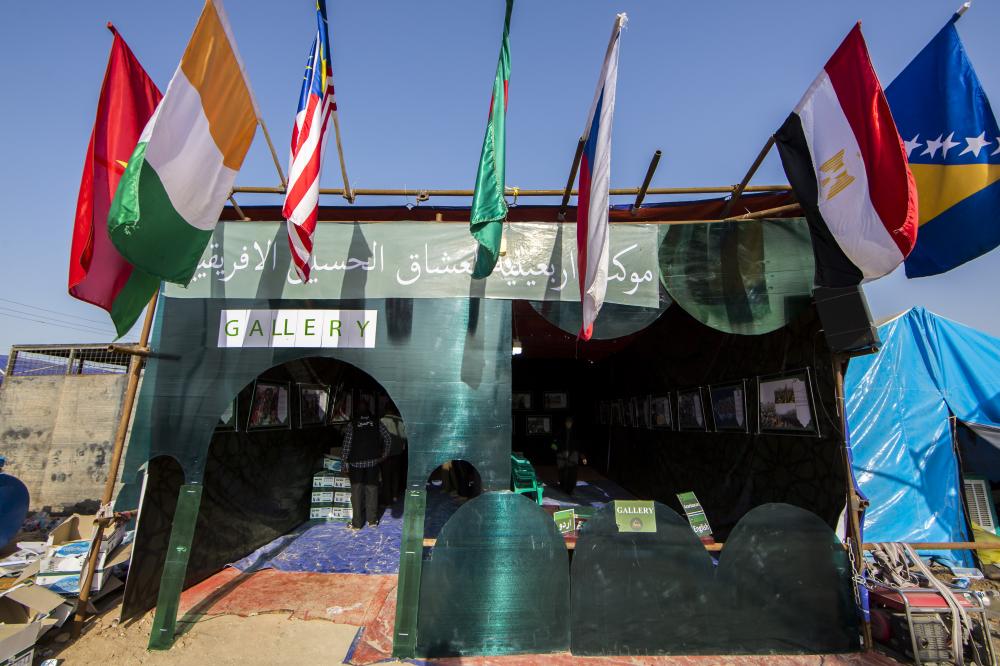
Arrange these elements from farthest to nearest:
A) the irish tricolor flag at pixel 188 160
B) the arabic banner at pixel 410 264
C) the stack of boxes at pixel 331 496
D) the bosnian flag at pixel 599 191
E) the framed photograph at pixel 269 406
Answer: the stack of boxes at pixel 331 496
the framed photograph at pixel 269 406
the arabic banner at pixel 410 264
the bosnian flag at pixel 599 191
the irish tricolor flag at pixel 188 160

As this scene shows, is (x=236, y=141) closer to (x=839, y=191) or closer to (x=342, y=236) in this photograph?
(x=342, y=236)

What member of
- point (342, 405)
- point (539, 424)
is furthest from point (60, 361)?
point (539, 424)

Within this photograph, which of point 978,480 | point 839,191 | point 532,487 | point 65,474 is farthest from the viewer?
point 65,474

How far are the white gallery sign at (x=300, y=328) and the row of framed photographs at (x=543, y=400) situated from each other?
937 cm

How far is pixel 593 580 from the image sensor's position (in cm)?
384

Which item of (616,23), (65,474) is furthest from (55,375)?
(616,23)

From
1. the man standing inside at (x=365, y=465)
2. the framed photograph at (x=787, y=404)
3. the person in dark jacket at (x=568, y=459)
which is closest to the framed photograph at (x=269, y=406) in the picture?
the man standing inside at (x=365, y=465)

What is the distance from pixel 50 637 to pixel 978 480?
1118 centimetres

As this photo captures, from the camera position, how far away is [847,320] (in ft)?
13.0

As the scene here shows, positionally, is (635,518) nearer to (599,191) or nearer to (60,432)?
(599,191)

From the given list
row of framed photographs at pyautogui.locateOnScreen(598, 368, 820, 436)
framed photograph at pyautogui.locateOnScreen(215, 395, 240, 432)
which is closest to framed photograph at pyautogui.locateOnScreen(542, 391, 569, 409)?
row of framed photographs at pyautogui.locateOnScreen(598, 368, 820, 436)

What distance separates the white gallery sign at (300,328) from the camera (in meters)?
4.34

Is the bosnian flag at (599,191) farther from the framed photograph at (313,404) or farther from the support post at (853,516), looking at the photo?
the framed photograph at (313,404)

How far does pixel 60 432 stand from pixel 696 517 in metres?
12.2
